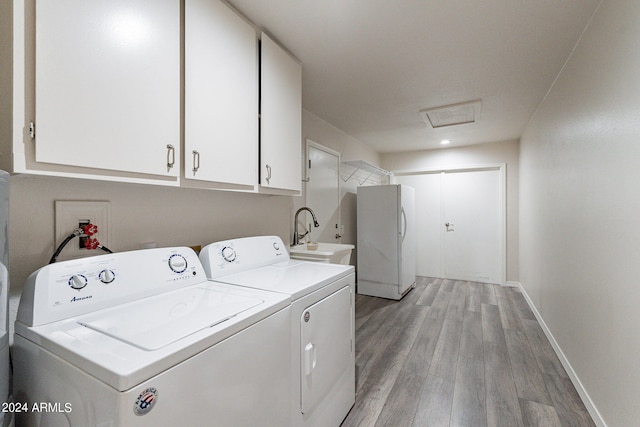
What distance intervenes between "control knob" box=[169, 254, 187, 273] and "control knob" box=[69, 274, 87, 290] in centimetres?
31

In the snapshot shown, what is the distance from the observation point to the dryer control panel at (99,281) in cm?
88

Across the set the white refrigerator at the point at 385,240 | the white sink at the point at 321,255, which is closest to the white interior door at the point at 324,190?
the white refrigerator at the point at 385,240

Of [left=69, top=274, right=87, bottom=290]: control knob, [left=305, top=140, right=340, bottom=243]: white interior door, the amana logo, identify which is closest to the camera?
the amana logo

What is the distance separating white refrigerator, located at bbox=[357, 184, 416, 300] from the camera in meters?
3.87

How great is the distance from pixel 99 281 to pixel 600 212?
2416mm

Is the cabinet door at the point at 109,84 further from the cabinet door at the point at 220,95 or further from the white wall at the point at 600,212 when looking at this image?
the white wall at the point at 600,212

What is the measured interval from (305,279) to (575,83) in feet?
7.59

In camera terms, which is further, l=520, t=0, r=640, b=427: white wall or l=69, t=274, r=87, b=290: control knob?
l=520, t=0, r=640, b=427: white wall

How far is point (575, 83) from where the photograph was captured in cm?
199

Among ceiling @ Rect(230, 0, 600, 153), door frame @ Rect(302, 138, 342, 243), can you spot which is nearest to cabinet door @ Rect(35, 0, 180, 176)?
ceiling @ Rect(230, 0, 600, 153)

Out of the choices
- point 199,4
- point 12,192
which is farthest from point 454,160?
point 12,192

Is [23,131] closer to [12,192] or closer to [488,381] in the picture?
[12,192]

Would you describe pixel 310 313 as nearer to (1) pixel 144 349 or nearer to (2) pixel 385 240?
(1) pixel 144 349

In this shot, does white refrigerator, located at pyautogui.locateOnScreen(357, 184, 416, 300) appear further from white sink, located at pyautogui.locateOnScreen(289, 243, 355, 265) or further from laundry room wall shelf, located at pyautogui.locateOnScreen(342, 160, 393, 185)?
white sink, located at pyautogui.locateOnScreen(289, 243, 355, 265)
